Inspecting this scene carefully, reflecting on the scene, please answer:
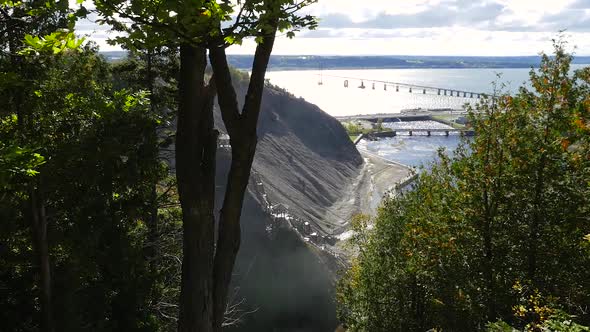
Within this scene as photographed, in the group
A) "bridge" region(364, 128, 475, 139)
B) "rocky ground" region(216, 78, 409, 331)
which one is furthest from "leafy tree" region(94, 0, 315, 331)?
"bridge" region(364, 128, 475, 139)

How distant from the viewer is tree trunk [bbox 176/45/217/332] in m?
5.05

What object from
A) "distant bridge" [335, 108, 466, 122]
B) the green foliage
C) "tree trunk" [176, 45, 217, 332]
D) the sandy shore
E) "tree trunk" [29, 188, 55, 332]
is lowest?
the sandy shore

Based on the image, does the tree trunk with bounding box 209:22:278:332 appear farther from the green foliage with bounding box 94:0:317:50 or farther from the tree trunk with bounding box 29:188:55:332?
the tree trunk with bounding box 29:188:55:332

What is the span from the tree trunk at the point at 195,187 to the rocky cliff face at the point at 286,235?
11.6m

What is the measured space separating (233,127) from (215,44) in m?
0.89

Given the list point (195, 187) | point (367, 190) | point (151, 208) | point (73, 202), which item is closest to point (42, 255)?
point (73, 202)

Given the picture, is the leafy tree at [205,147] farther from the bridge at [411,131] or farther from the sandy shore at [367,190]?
the bridge at [411,131]

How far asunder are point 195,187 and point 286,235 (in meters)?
34.1

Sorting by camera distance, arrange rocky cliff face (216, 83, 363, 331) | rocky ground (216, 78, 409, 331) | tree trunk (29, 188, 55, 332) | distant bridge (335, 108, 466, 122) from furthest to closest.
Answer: distant bridge (335, 108, 466, 122), rocky ground (216, 78, 409, 331), rocky cliff face (216, 83, 363, 331), tree trunk (29, 188, 55, 332)

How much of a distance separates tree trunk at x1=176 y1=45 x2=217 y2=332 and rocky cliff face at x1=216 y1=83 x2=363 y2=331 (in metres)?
11.6

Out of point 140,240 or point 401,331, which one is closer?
point 140,240

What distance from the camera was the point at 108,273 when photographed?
13742mm

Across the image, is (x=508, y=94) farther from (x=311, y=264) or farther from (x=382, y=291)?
(x=311, y=264)

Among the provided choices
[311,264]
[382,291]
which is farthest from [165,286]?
[311,264]
